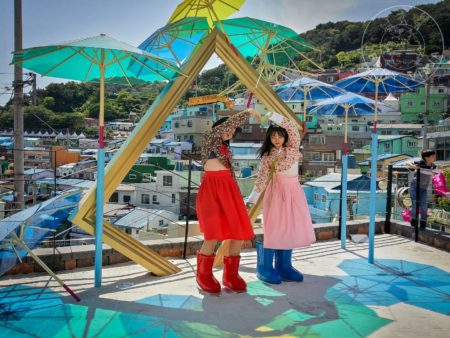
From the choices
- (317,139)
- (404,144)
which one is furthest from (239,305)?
(317,139)

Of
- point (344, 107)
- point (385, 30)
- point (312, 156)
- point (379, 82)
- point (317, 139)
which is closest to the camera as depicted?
point (379, 82)

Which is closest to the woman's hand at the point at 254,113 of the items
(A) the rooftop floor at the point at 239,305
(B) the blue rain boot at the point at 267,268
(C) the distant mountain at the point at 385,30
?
(B) the blue rain boot at the point at 267,268

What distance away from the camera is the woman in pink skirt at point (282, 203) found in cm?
389

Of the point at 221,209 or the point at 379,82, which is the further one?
the point at 379,82

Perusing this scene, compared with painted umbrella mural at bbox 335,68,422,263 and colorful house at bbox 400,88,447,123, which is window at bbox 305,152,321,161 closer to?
colorful house at bbox 400,88,447,123

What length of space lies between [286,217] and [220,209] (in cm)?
64

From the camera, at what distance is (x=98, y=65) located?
145 inches

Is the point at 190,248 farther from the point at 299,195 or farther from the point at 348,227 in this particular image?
the point at 348,227

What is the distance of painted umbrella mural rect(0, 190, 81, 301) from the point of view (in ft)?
9.96

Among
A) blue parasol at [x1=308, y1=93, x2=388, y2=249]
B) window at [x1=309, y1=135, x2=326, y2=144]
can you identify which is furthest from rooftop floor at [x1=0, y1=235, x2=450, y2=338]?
window at [x1=309, y1=135, x2=326, y2=144]

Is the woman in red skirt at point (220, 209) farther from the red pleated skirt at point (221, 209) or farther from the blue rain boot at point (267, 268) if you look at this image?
the blue rain boot at point (267, 268)

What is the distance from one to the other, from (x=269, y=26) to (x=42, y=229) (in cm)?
331

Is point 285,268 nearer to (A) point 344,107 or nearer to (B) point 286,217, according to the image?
(B) point 286,217

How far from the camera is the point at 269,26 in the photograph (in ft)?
16.3
